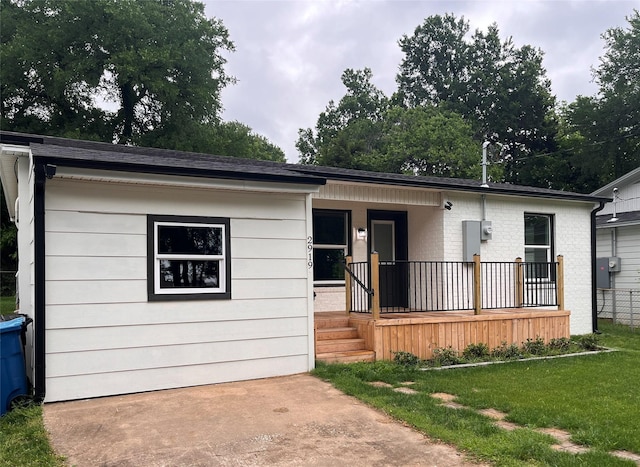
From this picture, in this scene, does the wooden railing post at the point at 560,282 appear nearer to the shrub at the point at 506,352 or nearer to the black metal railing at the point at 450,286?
the black metal railing at the point at 450,286

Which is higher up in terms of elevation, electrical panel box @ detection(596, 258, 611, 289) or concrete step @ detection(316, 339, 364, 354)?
electrical panel box @ detection(596, 258, 611, 289)

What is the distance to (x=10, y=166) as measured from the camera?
6.57 meters

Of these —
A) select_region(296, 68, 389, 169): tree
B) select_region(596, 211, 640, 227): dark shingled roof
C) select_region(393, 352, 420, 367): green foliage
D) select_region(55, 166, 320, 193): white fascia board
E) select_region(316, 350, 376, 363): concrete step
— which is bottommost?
select_region(393, 352, 420, 367): green foliage

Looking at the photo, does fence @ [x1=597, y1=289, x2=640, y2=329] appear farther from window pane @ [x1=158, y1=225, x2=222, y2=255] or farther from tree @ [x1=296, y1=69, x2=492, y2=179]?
tree @ [x1=296, y1=69, x2=492, y2=179]

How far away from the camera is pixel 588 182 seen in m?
27.6

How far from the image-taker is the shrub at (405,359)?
707cm

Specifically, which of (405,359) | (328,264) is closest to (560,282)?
(405,359)

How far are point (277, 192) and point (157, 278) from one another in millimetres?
1785

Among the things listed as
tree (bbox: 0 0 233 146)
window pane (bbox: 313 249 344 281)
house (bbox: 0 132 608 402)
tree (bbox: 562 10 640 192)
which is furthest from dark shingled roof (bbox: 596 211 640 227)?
tree (bbox: 0 0 233 146)

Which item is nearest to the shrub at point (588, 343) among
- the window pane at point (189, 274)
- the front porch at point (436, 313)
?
the front porch at point (436, 313)

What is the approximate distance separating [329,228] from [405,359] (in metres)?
3.02

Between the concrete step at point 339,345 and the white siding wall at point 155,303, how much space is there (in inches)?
16.5

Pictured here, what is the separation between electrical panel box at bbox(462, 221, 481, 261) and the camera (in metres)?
9.38

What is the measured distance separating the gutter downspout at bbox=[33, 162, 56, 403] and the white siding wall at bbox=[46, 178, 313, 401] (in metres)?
0.08
